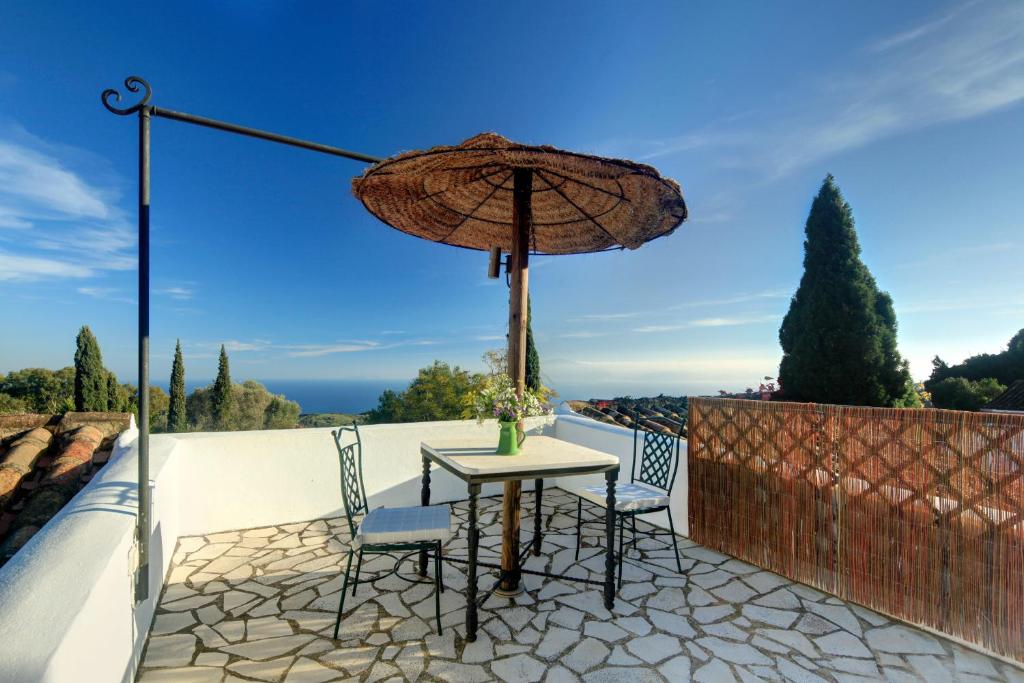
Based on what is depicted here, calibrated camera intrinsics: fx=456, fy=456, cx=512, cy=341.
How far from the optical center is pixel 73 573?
1.36 m

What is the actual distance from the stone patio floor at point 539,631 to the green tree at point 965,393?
14948 mm

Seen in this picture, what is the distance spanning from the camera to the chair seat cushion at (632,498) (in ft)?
10.2

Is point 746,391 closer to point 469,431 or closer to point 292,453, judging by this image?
point 469,431

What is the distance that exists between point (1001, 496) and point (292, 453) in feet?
16.0

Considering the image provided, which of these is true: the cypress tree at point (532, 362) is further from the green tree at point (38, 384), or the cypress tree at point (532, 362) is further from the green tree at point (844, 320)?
the green tree at point (38, 384)

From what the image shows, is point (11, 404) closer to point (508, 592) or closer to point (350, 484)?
point (350, 484)

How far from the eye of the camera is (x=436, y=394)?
36.1ft

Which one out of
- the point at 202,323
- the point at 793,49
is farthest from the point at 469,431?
the point at 202,323

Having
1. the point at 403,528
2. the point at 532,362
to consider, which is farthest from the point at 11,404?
the point at 403,528

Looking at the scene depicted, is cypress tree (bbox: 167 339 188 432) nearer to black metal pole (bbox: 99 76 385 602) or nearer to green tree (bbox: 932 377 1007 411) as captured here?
black metal pole (bbox: 99 76 385 602)

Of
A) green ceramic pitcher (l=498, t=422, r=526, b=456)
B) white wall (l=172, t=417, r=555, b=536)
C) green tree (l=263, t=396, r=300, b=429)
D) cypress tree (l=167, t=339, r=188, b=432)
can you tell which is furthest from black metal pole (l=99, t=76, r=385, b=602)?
green tree (l=263, t=396, r=300, b=429)

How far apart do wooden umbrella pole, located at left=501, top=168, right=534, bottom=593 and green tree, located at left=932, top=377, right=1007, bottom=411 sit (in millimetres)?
16172

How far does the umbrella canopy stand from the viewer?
7.59 feet

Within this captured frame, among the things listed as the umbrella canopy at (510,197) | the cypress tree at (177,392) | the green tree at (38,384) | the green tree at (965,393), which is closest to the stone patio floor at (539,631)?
the umbrella canopy at (510,197)
